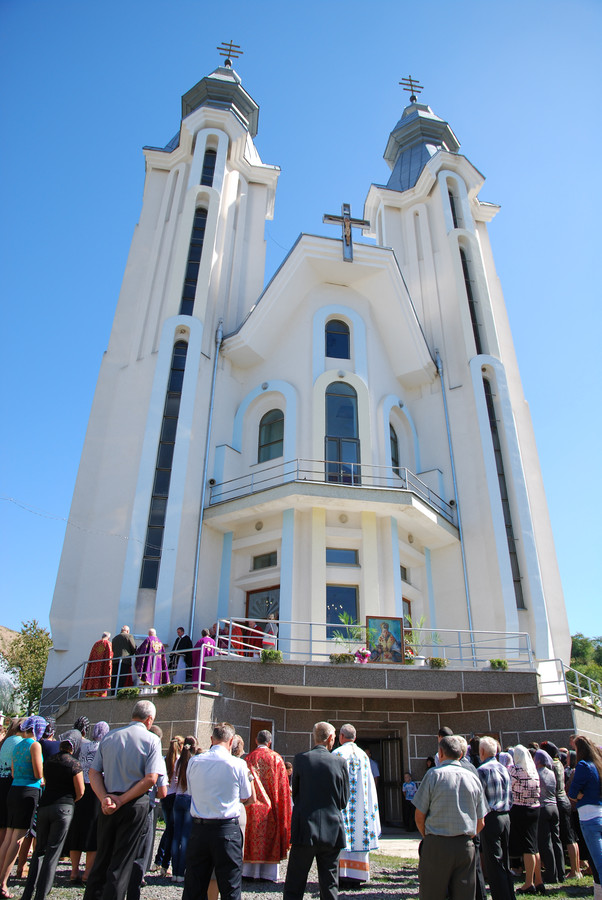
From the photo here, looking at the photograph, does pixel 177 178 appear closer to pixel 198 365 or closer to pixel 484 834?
pixel 198 365

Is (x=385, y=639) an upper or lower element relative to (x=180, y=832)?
upper

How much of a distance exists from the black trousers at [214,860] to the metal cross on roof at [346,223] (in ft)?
65.1

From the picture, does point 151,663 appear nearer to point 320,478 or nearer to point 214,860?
point 320,478

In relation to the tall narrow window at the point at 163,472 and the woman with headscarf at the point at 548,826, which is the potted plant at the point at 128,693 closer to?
the tall narrow window at the point at 163,472

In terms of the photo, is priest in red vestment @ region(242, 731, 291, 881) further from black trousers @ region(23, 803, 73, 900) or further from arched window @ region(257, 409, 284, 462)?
arched window @ region(257, 409, 284, 462)

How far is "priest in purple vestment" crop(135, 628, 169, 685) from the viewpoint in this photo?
13.9 m

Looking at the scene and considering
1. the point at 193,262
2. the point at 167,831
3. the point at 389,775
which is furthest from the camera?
the point at 193,262

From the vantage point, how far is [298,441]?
A: 20.2 m

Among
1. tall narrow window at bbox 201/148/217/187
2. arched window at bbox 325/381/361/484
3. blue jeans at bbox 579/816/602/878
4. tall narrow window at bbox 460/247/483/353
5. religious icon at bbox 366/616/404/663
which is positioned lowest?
blue jeans at bbox 579/816/602/878

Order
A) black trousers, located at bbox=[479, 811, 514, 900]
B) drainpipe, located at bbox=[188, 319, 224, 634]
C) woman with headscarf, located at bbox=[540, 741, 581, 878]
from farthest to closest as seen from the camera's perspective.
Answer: drainpipe, located at bbox=[188, 319, 224, 634]
woman with headscarf, located at bbox=[540, 741, 581, 878]
black trousers, located at bbox=[479, 811, 514, 900]

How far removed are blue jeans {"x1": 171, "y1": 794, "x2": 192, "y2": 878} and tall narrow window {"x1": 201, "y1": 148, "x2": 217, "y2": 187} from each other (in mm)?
21809

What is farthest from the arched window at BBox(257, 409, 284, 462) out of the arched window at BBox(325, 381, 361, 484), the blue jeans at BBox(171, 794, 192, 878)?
the blue jeans at BBox(171, 794, 192, 878)

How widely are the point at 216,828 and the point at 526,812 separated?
14.1ft

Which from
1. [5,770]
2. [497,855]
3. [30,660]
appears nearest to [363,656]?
[497,855]
